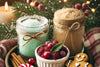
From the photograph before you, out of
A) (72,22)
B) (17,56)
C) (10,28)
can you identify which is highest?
(72,22)

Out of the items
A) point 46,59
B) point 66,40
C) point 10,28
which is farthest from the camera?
point 10,28

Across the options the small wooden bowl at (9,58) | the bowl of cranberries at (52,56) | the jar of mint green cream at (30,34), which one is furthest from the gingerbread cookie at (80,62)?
the small wooden bowl at (9,58)

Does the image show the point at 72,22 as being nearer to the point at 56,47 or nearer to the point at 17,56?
the point at 56,47

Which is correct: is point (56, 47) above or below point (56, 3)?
below

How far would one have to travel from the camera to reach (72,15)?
876 millimetres

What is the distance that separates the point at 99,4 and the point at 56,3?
0.26m

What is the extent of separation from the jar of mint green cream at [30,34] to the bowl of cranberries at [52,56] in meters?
0.08

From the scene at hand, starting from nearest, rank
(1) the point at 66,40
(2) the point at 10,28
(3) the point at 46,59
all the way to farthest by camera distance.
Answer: (3) the point at 46,59 < (1) the point at 66,40 < (2) the point at 10,28

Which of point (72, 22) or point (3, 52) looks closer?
point (72, 22)

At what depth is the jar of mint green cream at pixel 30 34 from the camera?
0.88 meters

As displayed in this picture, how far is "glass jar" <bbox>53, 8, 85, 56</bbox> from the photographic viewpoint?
86cm

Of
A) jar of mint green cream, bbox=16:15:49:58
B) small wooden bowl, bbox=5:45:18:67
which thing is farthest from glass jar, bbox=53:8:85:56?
small wooden bowl, bbox=5:45:18:67

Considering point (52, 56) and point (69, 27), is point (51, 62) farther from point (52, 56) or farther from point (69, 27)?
point (69, 27)

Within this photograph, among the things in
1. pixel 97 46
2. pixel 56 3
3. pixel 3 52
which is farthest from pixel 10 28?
pixel 97 46
